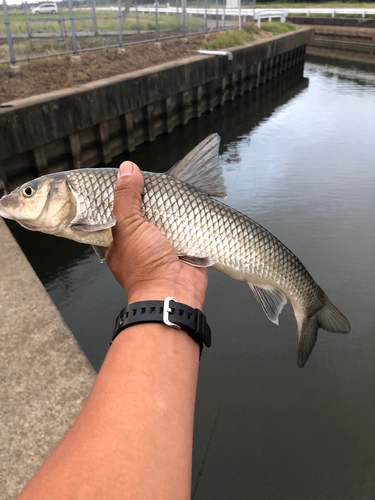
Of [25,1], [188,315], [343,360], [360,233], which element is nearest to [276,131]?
[360,233]

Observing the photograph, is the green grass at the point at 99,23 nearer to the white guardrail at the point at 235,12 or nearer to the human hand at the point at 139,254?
the white guardrail at the point at 235,12

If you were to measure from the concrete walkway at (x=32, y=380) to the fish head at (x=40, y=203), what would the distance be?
99 centimetres

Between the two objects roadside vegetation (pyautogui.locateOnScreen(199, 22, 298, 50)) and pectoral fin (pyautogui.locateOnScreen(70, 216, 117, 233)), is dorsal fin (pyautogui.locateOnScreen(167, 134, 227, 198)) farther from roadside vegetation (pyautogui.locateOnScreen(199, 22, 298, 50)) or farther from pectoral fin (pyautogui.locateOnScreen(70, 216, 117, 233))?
roadside vegetation (pyautogui.locateOnScreen(199, 22, 298, 50))

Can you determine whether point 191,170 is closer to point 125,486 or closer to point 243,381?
point 125,486

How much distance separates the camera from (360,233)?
285 inches

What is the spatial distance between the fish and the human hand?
9cm

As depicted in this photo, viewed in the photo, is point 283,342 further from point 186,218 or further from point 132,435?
point 132,435

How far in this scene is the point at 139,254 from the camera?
1972 mm

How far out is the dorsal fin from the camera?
2.29 m

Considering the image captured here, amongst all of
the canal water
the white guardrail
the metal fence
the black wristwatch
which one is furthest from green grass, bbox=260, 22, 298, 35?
the black wristwatch

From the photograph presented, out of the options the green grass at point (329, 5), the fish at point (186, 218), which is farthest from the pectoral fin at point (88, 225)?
the green grass at point (329, 5)

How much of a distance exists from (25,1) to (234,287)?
7.89 metres

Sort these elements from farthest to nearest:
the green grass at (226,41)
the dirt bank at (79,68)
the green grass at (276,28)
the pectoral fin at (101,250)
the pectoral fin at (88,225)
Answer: the green grass at (276,28), the green grass at (226,41), the dirt bank at (79,68), the pectoral fin at (101,250), the pectoral fin at (88,225)

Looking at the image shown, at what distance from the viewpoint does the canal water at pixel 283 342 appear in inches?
150
